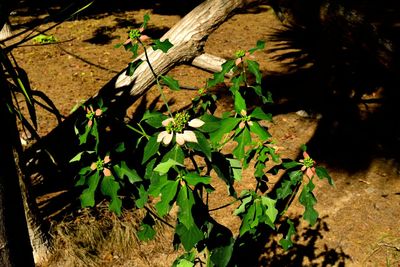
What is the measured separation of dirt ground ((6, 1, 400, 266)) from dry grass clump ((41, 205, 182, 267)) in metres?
0.06

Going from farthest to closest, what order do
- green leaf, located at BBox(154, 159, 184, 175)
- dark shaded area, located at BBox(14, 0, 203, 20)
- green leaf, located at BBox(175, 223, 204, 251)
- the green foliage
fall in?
dark shaded area, located at BBox(14, 0, 203, 20)
the green foliage
green leaf, located at BBox(175, 223, 204, 251)
green leaf, located at BBox(154, 159, 184, 175)

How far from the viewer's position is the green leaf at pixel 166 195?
1.33m

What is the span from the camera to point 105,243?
3.29 metres

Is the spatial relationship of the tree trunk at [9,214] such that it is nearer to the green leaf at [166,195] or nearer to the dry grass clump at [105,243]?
the green leaf at [166,195]

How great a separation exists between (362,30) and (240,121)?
2.40 metres

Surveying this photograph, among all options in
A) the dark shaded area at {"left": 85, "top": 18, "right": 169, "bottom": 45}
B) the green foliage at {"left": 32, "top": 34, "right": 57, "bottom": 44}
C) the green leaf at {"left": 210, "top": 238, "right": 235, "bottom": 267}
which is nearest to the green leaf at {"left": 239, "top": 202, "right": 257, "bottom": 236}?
the green leaf at {"left": 210, "top": 238, "right": 235, "bottom": 267}

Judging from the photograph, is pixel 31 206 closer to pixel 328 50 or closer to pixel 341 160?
pixel 341 160

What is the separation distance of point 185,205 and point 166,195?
81 mm

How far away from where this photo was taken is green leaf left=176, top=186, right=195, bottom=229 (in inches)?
54.2

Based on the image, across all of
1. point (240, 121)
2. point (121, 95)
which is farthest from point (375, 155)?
point (240, 121)

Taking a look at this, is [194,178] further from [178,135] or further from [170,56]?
[170,56]

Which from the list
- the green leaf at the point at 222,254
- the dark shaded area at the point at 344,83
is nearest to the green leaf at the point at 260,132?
the green leaf at the point at 222,254

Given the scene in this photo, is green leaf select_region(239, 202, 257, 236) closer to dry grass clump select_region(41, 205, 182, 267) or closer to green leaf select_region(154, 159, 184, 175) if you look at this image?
green leaf select_region(154, 159, 184, 175)

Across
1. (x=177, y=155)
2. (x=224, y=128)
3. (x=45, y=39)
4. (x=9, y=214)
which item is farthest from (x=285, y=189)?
(x=45, y=39)
